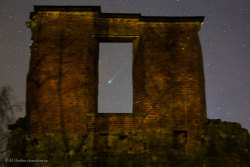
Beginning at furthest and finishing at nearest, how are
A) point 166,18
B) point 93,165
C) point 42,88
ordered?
point 166,18, point 42,88, point 93,165

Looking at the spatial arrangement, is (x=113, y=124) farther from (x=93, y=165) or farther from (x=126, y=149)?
(x=93, y=165)

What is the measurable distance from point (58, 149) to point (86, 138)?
0.75m

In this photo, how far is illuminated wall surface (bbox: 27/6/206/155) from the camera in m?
6.54

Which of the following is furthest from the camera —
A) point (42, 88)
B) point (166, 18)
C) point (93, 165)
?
point (166, 18)

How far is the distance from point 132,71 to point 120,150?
2308 mm

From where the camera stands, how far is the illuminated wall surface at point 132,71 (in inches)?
257

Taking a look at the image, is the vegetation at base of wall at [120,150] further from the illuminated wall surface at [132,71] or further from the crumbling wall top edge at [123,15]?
the crumbling wall top edge at [123,15]

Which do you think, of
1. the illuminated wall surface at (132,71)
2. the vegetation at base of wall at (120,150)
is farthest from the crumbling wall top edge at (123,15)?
the vegetation at base of wall at (120,150)

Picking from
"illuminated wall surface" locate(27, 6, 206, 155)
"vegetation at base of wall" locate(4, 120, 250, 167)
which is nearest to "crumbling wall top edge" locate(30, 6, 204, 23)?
"illuminated wall surface" locate(27, 6, 206, 155)

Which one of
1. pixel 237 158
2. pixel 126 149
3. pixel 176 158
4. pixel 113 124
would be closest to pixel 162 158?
pixel 176 158

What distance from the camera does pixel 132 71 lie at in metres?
7.30

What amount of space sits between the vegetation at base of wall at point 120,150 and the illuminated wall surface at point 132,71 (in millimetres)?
208

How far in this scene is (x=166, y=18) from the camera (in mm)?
7340

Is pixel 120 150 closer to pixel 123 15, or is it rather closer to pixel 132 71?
pixel 132 71
